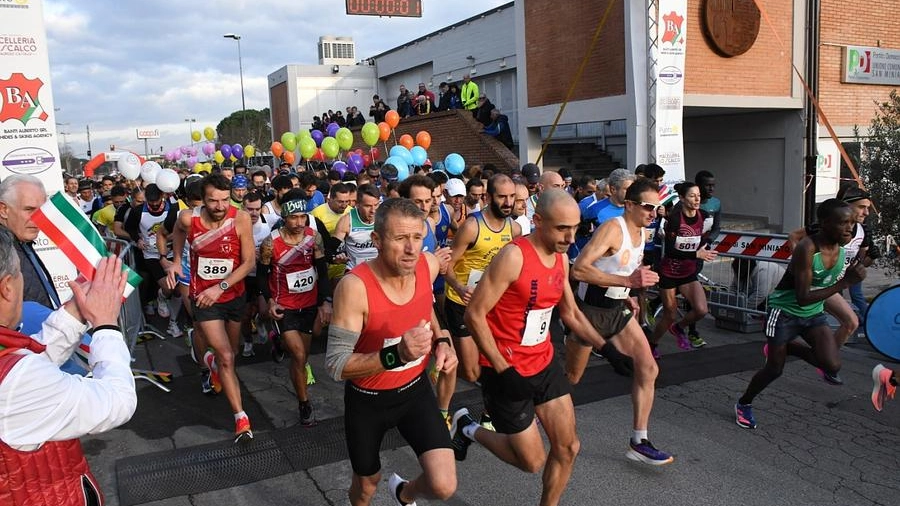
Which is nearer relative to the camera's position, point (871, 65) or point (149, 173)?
point (149, 173)

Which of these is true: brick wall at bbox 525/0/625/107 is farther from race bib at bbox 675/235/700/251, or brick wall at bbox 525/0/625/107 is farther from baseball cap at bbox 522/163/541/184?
race bib at bbox 675/235/700/251

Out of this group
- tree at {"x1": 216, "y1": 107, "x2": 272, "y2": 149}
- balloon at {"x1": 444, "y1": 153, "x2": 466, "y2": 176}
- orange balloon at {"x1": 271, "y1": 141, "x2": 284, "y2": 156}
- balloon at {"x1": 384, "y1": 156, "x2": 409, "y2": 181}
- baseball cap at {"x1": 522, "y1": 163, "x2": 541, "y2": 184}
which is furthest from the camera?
tree at {"x1": 216, "y1": 107, "x2": 272, "y2": 149}

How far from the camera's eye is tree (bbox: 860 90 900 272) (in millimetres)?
8251

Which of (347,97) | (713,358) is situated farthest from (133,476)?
(347,97)

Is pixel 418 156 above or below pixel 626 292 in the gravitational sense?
above

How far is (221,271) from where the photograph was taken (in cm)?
539

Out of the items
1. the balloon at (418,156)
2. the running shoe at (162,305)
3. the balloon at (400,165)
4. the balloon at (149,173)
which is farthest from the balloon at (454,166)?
the running shoe at (162,305)

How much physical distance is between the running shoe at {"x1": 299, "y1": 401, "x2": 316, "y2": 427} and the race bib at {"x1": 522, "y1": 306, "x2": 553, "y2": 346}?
2.45 metres

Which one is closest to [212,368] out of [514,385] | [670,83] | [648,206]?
[514,385]

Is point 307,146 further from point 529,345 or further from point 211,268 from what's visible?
point 529,345

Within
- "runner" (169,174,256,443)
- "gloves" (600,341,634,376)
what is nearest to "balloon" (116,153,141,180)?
"runner" (169,174,256,443)

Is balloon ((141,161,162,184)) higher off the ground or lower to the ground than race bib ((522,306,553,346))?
higher

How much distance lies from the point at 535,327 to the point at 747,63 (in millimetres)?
14128

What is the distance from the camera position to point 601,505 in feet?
13.3
